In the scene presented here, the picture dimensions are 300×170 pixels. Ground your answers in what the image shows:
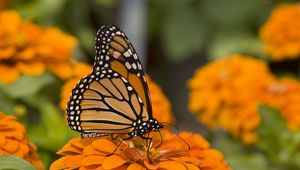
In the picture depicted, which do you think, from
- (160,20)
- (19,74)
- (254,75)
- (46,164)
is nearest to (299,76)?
(254,75)

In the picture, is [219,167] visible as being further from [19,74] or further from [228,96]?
[228,96]

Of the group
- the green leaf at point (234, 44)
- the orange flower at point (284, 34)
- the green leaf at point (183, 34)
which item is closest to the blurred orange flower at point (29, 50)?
the orange flower at point (284, 34)

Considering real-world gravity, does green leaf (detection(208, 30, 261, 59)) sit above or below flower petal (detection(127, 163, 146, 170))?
above

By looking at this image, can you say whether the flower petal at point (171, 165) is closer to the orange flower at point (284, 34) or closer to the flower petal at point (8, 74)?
the flower petal at point (8, 74)

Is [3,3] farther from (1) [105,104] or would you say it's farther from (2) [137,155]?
(2) [137,155]

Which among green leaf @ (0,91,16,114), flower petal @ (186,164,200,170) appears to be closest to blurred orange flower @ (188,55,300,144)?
green leaf @ (0,91,16,114)

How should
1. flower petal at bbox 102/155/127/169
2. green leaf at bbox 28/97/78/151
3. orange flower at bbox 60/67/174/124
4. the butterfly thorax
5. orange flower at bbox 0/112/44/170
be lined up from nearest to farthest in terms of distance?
1. flower petal at bbox 102/155/127/169
2. orange flower at bbox 0/112/44/170
3. the butterfly thorax
4. green leaf at bbox 28/97/78/151
5. orange flower at bbox 60/67/174/124

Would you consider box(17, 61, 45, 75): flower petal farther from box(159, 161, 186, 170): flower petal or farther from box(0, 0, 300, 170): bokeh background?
box(159, 161, 186, 170): flower petal
